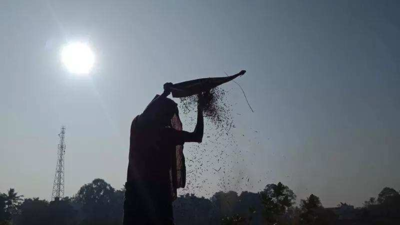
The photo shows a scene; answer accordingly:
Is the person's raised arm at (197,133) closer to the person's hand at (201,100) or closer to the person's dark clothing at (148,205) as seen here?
the person's hand at (201,100)

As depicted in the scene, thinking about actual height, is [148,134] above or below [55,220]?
below

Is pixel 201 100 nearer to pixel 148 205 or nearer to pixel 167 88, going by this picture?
pixel 167 88

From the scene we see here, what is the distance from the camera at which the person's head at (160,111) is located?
407cm

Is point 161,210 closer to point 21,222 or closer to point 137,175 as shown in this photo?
point 137,175

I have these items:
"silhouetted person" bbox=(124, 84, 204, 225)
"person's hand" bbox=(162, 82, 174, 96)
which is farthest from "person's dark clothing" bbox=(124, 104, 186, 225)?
"person's hand" bbox=(162, 82, 174, 96)

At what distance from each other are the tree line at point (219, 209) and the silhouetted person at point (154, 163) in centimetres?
267

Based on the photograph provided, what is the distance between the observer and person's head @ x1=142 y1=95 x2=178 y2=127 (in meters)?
4.07

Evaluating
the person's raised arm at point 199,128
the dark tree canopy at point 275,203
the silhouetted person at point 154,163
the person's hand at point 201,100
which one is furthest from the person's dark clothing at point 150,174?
the dark tree canopy at point 275,203

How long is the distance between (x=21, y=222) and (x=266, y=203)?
6251 centimetres

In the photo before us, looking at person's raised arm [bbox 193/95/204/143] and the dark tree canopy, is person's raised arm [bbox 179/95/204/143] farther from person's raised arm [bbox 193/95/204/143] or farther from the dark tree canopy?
the dark tree canopy

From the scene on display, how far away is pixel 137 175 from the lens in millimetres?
3963

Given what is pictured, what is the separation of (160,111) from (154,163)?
1.68 feet

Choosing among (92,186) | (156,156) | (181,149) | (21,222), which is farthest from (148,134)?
(92,186)

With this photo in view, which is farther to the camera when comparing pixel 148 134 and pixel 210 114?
pixel 210 114
